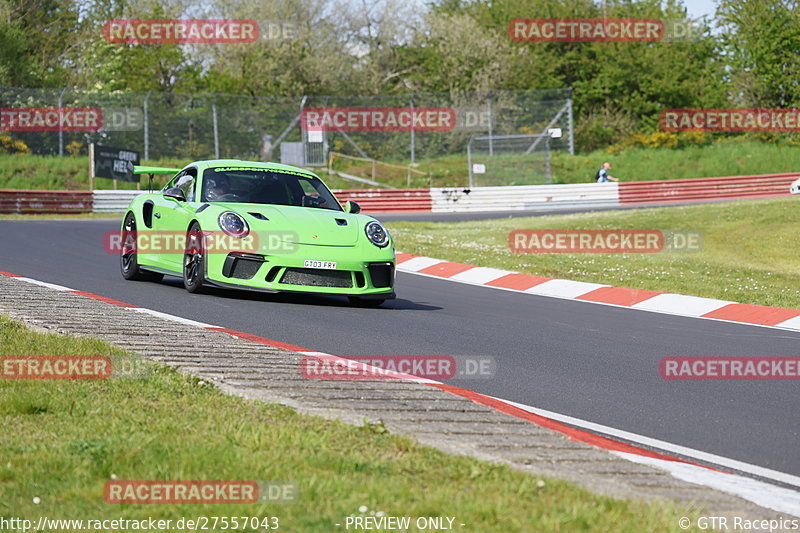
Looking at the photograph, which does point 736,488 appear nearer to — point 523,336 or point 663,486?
point 663,486

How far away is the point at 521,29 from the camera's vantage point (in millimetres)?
60000

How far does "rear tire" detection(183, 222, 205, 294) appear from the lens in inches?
417

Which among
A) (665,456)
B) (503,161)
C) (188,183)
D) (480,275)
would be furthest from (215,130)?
(665,456)

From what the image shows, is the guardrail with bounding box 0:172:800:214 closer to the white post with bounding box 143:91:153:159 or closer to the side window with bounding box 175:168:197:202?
the white post with bounding box 143:91:153:159

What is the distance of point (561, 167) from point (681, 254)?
24.5 meters

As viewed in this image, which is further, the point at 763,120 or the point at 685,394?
the point at 763,120

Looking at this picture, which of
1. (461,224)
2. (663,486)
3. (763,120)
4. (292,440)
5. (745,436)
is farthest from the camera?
(763,120)

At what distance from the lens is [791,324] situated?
35.8 feet

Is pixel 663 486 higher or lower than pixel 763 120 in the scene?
lower

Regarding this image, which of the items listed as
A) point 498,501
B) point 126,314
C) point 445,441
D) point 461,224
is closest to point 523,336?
point 126,314

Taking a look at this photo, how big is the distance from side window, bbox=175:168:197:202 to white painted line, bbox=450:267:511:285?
4576mm

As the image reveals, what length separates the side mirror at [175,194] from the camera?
1130 centimetres

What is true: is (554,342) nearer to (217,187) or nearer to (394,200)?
A: (217,187)

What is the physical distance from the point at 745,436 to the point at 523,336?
3.59m
